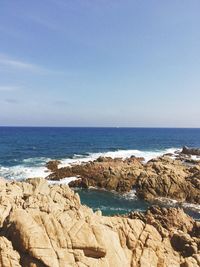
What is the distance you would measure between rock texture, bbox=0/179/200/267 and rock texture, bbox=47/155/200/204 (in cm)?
2601

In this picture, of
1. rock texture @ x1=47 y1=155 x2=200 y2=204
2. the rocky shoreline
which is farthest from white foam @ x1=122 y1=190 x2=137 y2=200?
rock texture @ x1=47 y1=155 x2=200 y2=204

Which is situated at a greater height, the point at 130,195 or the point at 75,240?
the point at 75,240

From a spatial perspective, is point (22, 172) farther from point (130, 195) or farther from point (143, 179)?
point (143, 179)

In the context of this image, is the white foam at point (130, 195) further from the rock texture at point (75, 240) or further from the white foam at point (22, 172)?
the rock texture at point (75, 240)

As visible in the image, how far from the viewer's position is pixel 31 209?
59.8 feet

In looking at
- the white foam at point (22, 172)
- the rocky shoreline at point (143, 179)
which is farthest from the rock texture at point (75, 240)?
the white foam at point (22, 172)

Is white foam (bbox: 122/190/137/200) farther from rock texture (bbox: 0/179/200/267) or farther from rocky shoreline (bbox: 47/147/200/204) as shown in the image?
rock texture (bbox: 0/179/200/267)

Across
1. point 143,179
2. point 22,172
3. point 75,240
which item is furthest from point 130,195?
point 75,240

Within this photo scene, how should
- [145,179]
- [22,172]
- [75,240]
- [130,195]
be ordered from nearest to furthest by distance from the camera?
[75,240] → [130,195] → [145,179] → [22,172]

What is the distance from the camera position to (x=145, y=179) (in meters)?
53.9

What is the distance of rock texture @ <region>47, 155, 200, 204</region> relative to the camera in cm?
5078

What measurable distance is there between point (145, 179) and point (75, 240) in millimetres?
38033

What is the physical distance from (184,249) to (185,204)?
986 inches

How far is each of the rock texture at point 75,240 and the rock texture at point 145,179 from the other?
26.0 meters
